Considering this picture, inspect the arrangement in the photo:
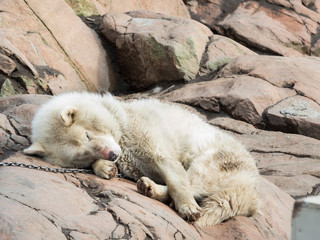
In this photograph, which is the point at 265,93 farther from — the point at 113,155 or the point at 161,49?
the point at 113,155

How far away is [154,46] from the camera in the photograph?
962 cm

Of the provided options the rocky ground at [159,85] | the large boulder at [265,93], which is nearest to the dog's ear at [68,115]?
the rocky ground at [159,85]

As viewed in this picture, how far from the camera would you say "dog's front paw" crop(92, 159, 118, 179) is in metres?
4.59

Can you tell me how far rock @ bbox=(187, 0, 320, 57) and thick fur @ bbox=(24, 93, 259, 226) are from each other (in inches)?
281

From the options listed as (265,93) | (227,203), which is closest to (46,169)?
(227,203)

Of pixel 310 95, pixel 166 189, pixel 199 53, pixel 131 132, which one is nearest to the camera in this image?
pixel 166 189

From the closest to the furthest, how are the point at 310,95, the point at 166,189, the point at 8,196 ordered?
the point at 8,196, the point at 166,189, the point at 310,95

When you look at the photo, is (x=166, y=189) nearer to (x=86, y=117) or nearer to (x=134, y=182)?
(x=134, y=182)

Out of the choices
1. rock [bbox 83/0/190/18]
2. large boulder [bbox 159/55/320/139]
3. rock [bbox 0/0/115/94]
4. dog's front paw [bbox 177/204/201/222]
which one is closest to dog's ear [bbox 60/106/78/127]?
dog's front paw [bbox 177/204/201/222]

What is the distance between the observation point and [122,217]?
3.73 metres

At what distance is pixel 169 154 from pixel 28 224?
2.00 meters

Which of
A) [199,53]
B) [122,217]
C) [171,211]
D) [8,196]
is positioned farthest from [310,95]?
[8,196]

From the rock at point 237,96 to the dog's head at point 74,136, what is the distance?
376 centimetres

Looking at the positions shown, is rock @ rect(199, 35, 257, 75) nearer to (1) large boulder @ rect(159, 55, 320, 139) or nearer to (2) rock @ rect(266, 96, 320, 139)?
(1) large boulder @ rect(159, 55, 320, 139)
